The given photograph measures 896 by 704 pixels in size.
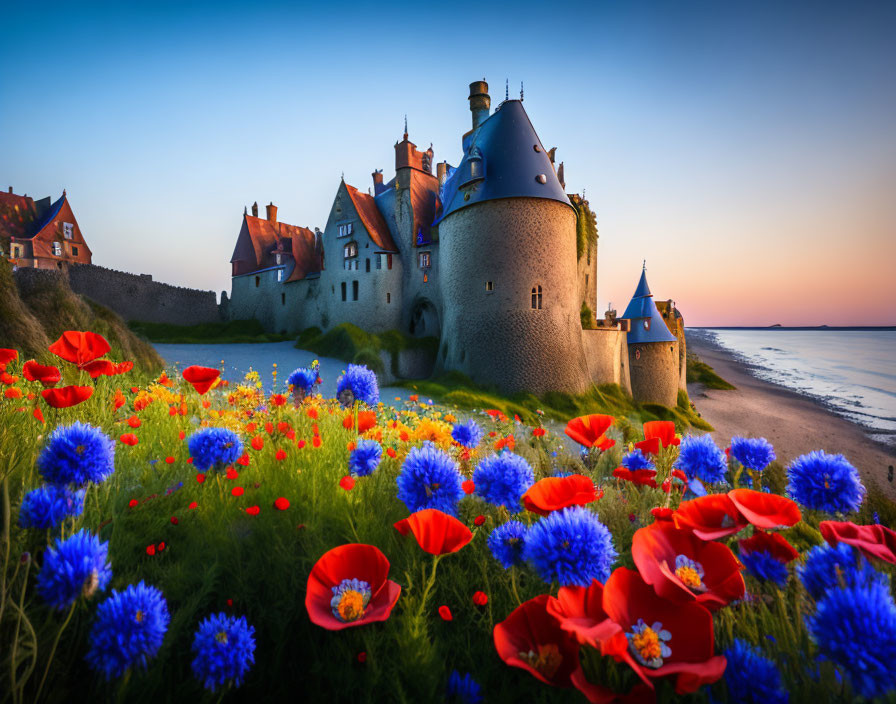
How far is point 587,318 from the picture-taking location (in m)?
26.0

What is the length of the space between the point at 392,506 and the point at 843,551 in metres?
1.55

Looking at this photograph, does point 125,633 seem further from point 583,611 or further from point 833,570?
point 833,570

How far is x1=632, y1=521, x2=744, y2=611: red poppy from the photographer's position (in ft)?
2.76

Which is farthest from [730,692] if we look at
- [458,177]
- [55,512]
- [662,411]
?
[662,411]

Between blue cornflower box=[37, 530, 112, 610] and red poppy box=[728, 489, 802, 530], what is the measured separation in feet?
5.17

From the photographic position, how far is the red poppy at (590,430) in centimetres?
185

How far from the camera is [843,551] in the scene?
915 mm

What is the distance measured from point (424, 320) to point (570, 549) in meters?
22.6

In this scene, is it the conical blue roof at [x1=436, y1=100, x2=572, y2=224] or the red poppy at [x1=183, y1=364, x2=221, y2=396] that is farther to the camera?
the conical blue roof at [x1=436, y1=100, x2=572, y2=224]

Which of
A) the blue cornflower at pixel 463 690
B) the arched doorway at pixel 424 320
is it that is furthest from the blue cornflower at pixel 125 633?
the arched doorway at pixel 424 320

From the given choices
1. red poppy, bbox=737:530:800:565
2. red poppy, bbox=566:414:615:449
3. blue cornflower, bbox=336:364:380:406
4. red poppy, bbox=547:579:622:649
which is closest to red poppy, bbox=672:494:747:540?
A: red poppy, bbox=737:530:800:565

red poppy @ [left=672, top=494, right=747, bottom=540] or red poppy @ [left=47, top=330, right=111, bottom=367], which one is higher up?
red poppy @ [left=47, top=330, right=111, bottom=367]

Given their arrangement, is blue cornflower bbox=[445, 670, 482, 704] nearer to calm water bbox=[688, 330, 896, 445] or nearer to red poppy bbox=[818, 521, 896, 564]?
red poppy bbox=[818, 521, 896, 564]

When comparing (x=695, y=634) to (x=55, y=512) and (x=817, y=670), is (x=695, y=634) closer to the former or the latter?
(x=817, y=670)
